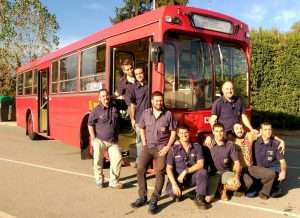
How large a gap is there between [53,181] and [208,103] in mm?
3244

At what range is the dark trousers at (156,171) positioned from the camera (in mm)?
6551

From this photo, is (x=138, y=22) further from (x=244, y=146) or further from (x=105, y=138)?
(x=244, y=146)

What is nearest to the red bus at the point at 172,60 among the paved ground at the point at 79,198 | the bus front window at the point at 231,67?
the bus front window at the point at 231,67

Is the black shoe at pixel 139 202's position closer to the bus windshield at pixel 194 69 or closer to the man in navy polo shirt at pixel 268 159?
the man in navy polo shirt at pixel 268 159

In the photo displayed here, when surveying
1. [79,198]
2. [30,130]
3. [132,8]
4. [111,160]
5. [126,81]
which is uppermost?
[132,8]

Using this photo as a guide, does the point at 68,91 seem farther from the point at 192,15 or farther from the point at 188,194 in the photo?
the point at 188,194

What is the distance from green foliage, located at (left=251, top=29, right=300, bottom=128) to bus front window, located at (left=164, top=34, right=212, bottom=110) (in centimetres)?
1176

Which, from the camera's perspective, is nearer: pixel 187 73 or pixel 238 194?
pixel 238 194

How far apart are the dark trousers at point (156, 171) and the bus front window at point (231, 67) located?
221 centimetres

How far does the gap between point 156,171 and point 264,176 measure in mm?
1713

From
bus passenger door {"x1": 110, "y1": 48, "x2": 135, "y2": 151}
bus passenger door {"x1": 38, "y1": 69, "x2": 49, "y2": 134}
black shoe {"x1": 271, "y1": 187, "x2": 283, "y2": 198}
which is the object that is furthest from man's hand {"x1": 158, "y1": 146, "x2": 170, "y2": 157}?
bus passenger door {"x1": 38, "y1": 69, "x2": 49, "y2": 134}

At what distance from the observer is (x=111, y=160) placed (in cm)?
791

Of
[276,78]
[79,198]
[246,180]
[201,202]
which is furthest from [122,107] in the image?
[276,78]

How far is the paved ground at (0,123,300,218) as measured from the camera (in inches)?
249
